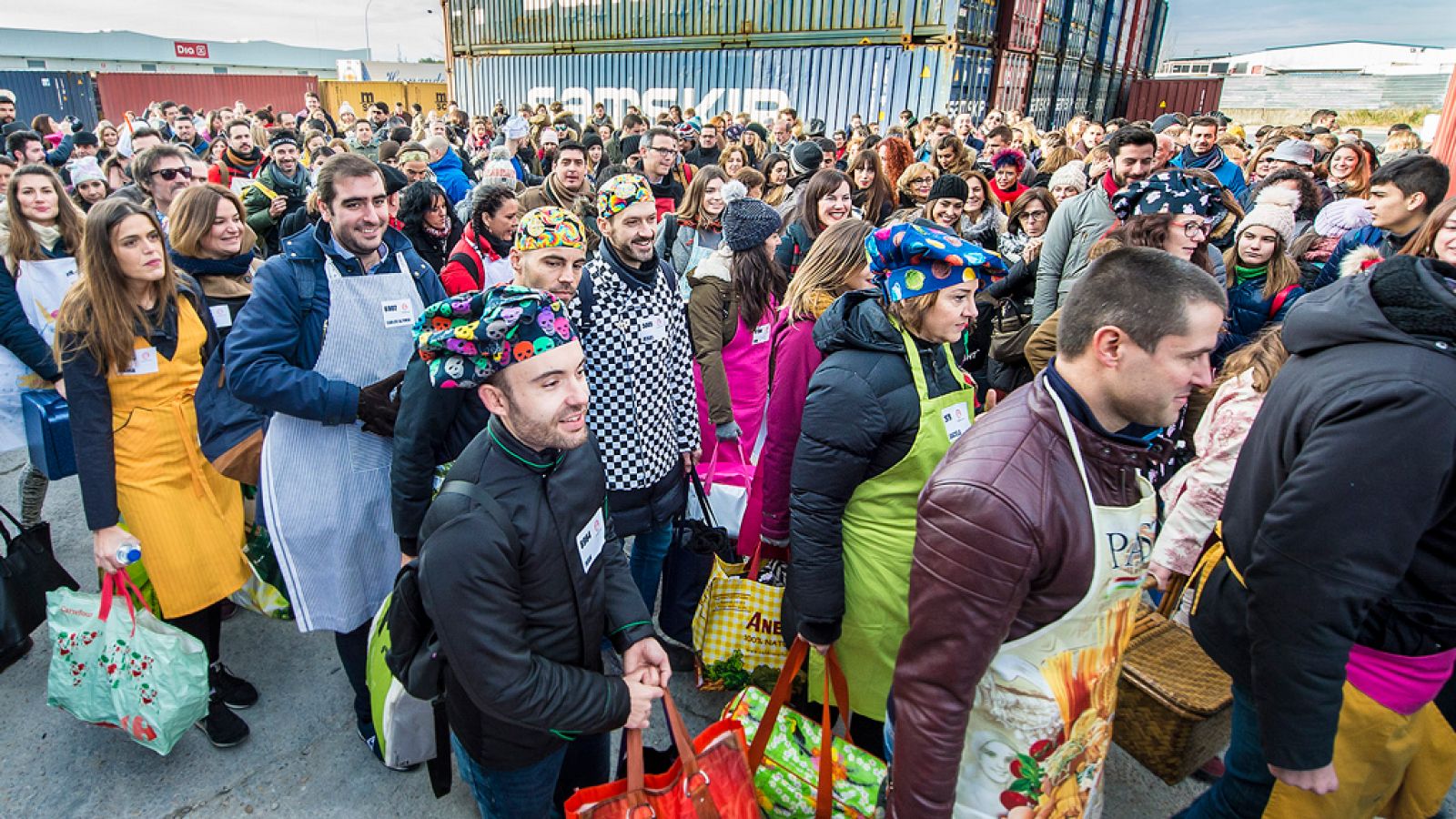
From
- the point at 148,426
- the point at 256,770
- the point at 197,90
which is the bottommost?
the point at 256,770

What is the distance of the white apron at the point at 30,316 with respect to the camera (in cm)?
411

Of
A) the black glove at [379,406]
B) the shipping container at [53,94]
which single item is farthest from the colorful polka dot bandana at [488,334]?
the shipping container at [53,94]

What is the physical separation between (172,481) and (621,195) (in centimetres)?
202

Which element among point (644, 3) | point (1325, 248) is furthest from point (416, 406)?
point (644, 3)

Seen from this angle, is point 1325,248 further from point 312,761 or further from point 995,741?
point 312,761

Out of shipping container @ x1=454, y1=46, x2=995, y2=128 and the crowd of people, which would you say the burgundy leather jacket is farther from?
shipping container @ x1=454, y1=46, x2=995, y2=128

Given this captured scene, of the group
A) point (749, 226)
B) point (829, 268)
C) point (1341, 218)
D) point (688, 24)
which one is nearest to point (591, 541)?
point (829, 268)

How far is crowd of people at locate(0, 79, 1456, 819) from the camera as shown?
1607 mm

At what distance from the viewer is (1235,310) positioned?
4.14m

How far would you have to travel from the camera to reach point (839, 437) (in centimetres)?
214

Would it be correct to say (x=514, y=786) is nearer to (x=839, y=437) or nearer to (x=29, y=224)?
(x=839, y=437)

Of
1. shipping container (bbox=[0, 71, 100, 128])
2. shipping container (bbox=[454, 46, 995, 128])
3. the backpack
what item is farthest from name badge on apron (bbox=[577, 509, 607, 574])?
shipping container (bbox=[0, 71, 100, 128])

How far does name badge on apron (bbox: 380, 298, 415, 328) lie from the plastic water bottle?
118 cm

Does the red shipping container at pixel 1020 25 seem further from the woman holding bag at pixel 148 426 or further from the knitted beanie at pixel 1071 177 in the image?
the woman holding bag at pixel 148 426
